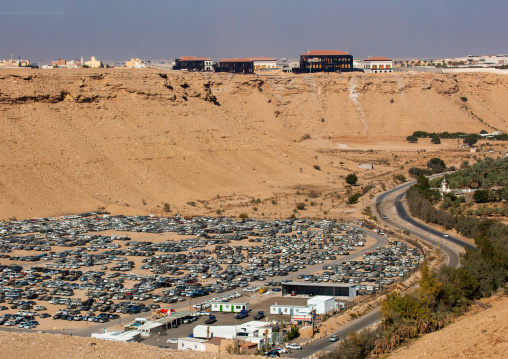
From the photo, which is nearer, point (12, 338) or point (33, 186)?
point (12, 338)

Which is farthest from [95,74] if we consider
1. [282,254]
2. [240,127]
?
[282,254]

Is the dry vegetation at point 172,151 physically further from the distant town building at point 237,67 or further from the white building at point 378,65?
the white building at point 378,65

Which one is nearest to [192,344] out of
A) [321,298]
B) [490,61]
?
[321,298]

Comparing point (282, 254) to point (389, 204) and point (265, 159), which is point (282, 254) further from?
point (265, 159)

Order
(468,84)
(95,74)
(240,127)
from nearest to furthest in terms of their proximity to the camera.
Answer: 1. (95,74)
2. (240,127)
3. (468,84)

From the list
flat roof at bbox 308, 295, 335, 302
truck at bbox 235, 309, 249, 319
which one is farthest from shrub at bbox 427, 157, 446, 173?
truck at bbox 235, 309, 249, 319

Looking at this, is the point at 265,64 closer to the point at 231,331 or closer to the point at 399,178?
the point at 399,178
